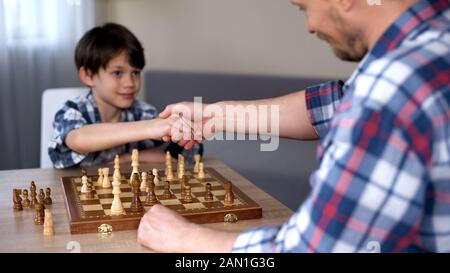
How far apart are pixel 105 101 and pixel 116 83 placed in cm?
9

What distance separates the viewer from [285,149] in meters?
3.80

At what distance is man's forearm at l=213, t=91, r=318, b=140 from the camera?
173cm

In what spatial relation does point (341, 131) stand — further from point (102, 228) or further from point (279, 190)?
point (279, 190)

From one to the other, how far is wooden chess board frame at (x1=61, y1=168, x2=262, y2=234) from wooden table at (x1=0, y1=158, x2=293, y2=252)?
0.02 m

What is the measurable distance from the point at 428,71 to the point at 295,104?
753 millimetres

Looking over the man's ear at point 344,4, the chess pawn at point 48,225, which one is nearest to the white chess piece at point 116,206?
the chess pawn at point 48,225

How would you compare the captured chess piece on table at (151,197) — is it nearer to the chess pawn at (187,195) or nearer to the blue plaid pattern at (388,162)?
the chess pawn at (187,195)

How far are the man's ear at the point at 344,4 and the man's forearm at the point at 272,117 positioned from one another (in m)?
0.59

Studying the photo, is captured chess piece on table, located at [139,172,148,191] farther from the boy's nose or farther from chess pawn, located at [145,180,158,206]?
the boy's nose

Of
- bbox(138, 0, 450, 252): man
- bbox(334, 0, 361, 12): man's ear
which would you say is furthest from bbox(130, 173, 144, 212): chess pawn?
bbox(334, 0, 361, 12): man's ear

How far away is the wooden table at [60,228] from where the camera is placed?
4.57 feet

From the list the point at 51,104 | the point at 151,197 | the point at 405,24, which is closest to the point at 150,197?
the point at 151,197
